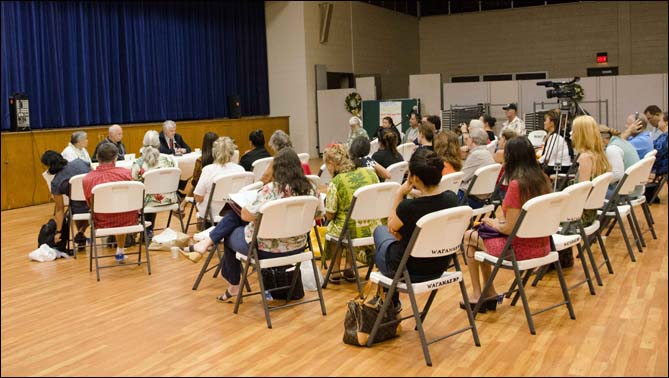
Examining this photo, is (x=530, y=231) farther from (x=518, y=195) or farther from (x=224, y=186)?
(x=224, y=186)

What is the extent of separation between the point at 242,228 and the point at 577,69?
17056mm

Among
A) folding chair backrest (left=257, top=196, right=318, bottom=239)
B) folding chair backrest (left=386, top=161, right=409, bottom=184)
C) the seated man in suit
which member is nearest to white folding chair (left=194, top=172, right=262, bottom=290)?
folding chair backrest (left=386, top=161, right=409, bottom=184)

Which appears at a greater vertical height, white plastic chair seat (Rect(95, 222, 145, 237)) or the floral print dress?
the floral print dress

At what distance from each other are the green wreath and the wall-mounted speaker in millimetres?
1613

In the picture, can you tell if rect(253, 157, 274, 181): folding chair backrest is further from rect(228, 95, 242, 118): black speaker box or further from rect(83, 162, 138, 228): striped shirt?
rect(228, 95, 242, 118): black speaker box

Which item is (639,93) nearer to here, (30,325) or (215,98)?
(215,98)

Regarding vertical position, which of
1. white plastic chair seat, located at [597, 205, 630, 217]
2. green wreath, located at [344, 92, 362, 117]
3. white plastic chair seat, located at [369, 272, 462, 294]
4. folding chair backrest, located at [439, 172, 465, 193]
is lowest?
white plastic chair seat, located at [369, 272, 462, 294]

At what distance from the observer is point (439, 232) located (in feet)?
12.2

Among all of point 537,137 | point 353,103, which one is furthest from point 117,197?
point 353,103

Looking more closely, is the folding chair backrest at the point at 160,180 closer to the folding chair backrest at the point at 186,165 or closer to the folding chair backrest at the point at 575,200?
the folding chair backrest at the point at 186,165

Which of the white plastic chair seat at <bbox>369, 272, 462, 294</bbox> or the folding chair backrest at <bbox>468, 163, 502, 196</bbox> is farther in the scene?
the folding chair backrest at <bbox>468, 163, 502, 196</bbox>

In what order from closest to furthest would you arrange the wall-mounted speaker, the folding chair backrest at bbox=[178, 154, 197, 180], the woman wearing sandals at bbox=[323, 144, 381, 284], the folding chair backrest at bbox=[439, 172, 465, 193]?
1. the woman wearing sandals at bbox=[323, 144, 381, 284]
2. the folding chair backrest at bbox=[439, 172, 465, 193]
3. the folding chair backrest at bbox=[178, 154, 197, 180]
4. the wall-mounted speaker

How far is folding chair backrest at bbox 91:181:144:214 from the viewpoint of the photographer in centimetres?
554

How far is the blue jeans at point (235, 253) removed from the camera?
4566 millimetres
